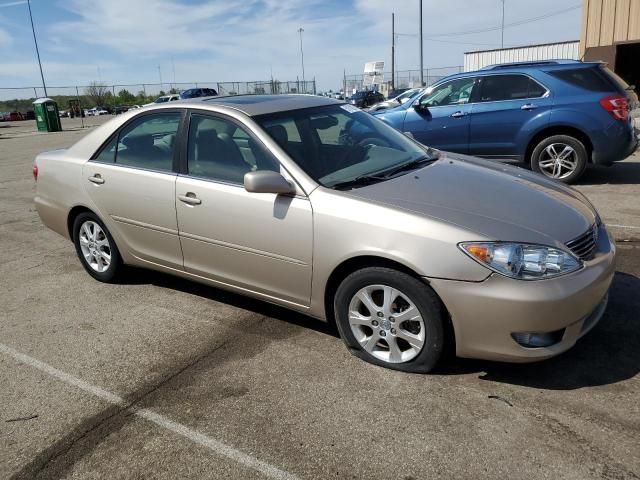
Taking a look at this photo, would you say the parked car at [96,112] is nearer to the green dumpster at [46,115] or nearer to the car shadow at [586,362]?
the green dumpster at [46,115]

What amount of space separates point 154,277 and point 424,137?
5.16 meters

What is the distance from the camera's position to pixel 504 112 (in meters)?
8.01

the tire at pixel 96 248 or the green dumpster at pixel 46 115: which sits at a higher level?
the green dumpster at pixel 46 115

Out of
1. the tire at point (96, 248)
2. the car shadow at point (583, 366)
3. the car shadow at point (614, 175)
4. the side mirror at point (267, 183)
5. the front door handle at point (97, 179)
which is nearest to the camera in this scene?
the car shadow at point (583, 366)

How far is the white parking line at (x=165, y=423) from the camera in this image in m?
2.50

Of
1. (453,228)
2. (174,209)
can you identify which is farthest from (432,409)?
(174,209)

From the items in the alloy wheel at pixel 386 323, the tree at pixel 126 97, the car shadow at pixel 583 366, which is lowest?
the car shadow at pixel 583 366

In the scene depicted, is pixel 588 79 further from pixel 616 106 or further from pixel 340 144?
pixel 340 144

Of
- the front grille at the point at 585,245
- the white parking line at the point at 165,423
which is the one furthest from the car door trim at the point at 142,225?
the front grille at the point at 585,245

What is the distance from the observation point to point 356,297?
321 centimetres

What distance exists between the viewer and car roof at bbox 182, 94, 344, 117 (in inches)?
153

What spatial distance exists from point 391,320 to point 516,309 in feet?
2.27

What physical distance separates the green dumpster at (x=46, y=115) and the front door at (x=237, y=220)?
27713 mm

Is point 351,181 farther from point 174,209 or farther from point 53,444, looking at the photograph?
point 53,444
